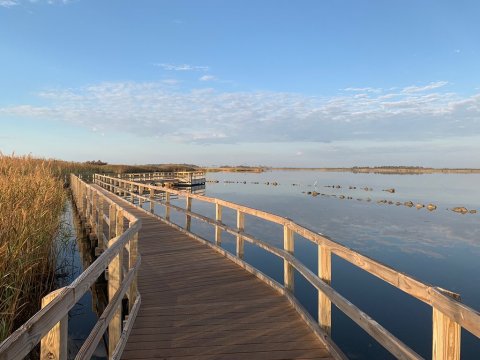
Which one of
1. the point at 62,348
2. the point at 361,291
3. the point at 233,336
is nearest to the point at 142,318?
the point at 233,336

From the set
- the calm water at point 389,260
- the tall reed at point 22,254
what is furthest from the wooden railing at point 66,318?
the calm water at point 389,260

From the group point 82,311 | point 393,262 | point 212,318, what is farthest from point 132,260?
point 393,262

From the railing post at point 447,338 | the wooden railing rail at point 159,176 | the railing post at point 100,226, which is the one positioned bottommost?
the railing post at point 100,226

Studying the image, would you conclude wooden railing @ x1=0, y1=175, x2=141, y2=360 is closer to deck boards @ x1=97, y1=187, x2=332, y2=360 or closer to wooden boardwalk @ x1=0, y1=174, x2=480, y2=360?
wooden boardwalk @ x1=0, y1=174, x2=480, y2=360

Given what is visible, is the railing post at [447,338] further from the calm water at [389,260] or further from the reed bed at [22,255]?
the calm water at [389,260]

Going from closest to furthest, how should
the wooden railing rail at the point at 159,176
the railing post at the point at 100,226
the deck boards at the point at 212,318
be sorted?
the deck boards at the point at 212,318 < the railing post at the point at 100,226 < the wooden railing rail at the point at 159,176

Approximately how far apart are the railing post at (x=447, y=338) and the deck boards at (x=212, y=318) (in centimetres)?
170

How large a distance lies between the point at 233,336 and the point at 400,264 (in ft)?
29.3

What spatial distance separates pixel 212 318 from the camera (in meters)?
4.45

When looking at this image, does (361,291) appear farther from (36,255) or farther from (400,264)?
(36,255)

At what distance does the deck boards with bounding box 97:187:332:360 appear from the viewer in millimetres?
3635

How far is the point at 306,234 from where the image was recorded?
14.4 ft

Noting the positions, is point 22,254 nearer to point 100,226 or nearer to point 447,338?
point 100,226

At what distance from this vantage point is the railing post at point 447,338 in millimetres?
1938
